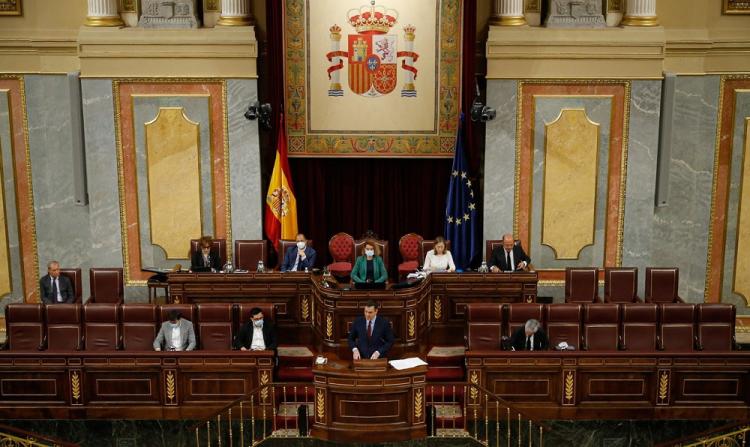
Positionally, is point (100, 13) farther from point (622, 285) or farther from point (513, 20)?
point (622, 285)

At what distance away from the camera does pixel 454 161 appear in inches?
485

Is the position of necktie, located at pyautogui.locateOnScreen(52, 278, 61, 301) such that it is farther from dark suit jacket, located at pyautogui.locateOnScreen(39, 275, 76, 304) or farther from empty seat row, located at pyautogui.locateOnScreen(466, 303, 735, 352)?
empty seat row, located at pyautogui.locateOnScreen(466, 303, 735, 352)

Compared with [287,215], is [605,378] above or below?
below

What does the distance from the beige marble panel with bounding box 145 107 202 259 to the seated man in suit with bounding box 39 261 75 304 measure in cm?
146

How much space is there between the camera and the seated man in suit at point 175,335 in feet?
32.2

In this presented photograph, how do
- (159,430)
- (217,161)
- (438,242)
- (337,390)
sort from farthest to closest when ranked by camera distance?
(217,161) < (438,242) < (159,430) < (337,390)

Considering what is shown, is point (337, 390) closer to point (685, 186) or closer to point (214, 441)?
point (214, 441)

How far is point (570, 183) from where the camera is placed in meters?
12.2

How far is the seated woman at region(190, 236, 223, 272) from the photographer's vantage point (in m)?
11.5

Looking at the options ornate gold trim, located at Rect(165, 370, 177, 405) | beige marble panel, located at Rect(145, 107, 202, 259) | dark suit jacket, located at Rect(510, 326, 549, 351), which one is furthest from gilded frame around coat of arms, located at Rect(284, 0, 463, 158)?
ornate gold trim, located at Rect(165, 370, 177, 405)

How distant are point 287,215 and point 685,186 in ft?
17.1

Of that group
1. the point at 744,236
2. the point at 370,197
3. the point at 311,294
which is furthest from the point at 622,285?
the point at 311,294

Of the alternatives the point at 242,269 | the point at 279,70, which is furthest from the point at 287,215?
the point at 279,70

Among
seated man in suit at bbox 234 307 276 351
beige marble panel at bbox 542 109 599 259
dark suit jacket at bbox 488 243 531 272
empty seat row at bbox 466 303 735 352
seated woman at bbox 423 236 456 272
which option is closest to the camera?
seated man in suit at bbox 234 307 276 351
